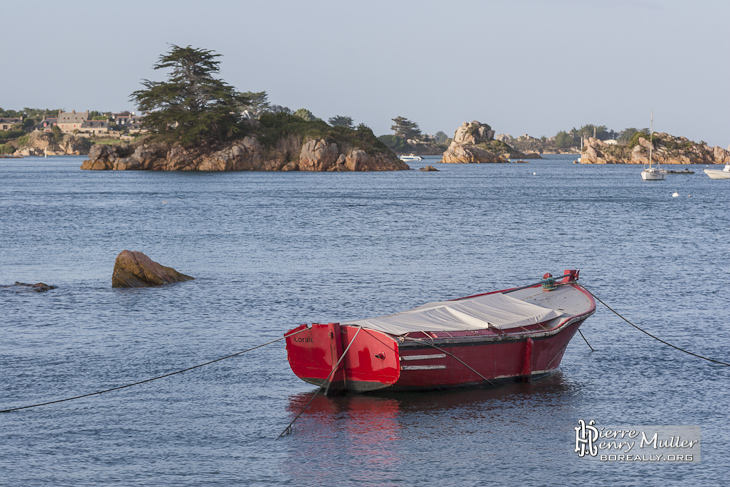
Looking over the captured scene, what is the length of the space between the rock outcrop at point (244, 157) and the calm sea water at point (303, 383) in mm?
96172

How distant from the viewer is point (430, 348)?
1805 centimetres

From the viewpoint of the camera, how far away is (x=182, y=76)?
6014 inches

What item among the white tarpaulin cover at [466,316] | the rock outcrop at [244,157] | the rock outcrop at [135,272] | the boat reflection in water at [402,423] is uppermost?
the rock outcrop at [244,157]

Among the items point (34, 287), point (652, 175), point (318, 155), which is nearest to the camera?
point (34, 287)

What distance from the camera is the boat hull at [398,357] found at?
707 inches

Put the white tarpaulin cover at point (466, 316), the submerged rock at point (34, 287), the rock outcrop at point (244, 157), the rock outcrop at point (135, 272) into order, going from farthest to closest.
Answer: the rock outcrop at point (244, 157), the rock outcrop at point (135, 272), the submerged rock at point (34, 287), the white tarpaulin cover at point (466, 316)

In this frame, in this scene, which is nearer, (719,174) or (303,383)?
(303,383)

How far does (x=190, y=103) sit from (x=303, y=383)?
138m

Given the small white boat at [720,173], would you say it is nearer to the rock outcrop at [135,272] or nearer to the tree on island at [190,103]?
the tree on island at [190,103]

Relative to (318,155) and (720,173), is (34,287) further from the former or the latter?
(720,173)

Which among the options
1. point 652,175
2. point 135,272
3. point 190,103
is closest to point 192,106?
point 190,103

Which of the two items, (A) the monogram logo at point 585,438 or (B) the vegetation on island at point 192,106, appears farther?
(B) the vegetation on island at point 192,106

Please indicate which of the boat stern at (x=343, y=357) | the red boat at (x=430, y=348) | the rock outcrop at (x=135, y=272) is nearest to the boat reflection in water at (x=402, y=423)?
the red boat at (x=430, y=348)

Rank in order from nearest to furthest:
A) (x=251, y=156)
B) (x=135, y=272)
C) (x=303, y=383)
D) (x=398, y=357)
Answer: (x=398, y=357) < (x=303, y=383) < (x=135, y=272) < (x=251, y=156)
